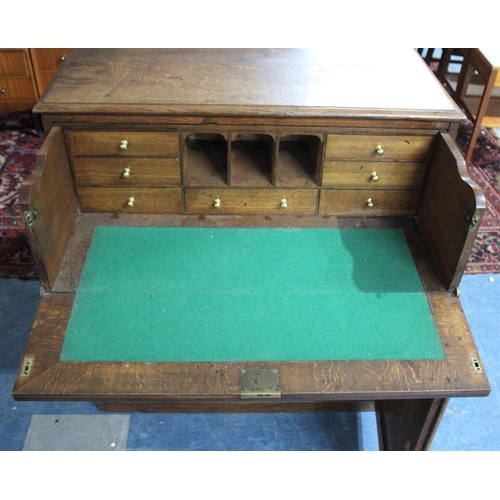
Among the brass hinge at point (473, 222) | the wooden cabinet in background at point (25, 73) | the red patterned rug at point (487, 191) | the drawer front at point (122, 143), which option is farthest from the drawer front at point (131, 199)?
the wooden cabinet in background at point (25, 73)

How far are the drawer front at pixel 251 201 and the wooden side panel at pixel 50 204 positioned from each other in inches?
17.5

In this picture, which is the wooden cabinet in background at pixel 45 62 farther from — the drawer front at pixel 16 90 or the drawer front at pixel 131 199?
the drawer front at pixel 131 199

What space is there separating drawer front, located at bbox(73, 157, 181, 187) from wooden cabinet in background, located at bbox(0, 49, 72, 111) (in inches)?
80.0

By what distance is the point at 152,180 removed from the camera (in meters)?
2.12

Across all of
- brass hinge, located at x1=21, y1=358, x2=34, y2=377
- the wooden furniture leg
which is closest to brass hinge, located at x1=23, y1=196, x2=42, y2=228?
brass hinge, located at x1=21, y1=358, x2=34, y2=377

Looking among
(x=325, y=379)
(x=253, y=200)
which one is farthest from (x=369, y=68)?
(x=325, y=379)

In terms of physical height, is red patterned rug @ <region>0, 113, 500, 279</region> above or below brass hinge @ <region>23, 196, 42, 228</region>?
below

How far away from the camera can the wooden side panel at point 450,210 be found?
1785 mm

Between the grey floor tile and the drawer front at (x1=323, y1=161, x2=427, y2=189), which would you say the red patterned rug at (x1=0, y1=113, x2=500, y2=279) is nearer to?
the grey floor tile

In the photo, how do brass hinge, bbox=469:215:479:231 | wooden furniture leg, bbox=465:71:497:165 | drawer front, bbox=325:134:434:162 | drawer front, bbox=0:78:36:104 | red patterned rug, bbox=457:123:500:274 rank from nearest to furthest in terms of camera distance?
brass hinge, bbox=469:215:479:231 → drawer front, bbox=325:134:434:162 → red patterned rug, bbox=457:123:500:274 → wooden furniture leg, bbox=465:71:497:165 → drawer front, bbox=0:78:36:104

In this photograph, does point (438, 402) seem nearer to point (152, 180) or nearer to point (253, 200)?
point (253, 200)

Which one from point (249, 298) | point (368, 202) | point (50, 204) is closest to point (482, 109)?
point (368, 202)

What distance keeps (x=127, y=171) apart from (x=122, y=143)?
0.11m

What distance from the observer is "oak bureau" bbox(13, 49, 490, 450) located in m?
1.69
